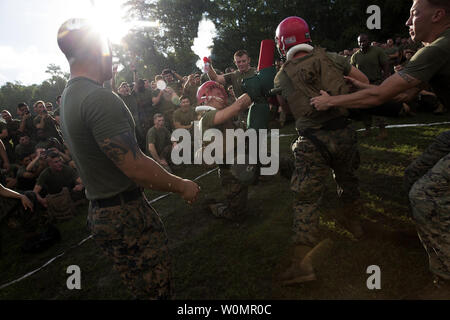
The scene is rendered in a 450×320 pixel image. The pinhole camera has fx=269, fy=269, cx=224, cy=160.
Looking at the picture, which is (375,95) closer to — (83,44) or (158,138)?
(83,44)

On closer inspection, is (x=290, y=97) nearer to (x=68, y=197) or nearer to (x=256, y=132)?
(x=256, y=132)

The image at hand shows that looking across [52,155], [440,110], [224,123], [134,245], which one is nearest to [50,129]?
[52,155]

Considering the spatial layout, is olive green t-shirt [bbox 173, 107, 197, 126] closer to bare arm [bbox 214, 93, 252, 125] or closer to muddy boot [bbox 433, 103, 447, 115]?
bare arm [bbox 214, 93, 252, 125]

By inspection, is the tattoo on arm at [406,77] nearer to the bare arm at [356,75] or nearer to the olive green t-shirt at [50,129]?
the bare arm at [356,75]

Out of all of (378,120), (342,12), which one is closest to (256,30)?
(342,12)

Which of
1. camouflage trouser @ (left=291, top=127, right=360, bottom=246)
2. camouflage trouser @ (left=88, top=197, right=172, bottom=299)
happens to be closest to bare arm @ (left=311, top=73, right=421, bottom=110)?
camouflage trouser @ (left=291, top=127, right=360, bottom=246)

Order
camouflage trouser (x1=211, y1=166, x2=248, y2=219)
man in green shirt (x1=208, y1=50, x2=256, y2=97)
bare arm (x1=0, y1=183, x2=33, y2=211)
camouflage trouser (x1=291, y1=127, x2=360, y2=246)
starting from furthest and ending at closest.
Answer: man in green shirt (x1=208, y1=50, x2=256, y2=97), camouflage trouser (x1=211, y1=166, x2=248, y2=219), bare arm (x1=0, y1=183, x2=33, y2=211), camouflage trouser (x1=291, y1=127, x2=360, y2=246)

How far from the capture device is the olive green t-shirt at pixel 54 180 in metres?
6.18

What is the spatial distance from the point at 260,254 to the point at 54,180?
5278 mm

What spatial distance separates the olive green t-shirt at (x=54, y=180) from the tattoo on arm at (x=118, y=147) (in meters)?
5.61

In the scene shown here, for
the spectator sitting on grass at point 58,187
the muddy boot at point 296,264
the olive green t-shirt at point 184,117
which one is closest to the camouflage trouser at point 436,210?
the muddy boot at point 296,264

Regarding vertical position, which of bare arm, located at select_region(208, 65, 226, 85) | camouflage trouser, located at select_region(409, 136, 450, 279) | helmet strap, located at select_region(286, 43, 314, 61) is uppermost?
bare arm, located at select_region(208, 65, 226, 85)

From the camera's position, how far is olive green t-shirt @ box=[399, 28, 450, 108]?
2.00 meters

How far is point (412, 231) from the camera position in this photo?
3.29 m
